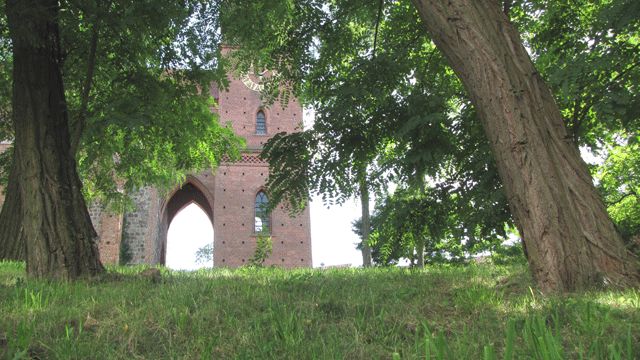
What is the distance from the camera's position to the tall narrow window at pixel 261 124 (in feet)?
115

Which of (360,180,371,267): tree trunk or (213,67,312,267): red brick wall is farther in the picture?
(213,67,312,267): red brick wall

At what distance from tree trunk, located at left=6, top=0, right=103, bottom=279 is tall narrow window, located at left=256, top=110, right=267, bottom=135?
2816cm

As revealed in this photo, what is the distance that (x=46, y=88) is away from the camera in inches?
257

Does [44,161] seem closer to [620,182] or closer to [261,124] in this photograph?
[620,182]

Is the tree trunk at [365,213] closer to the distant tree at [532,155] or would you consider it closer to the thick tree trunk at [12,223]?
the distant tree at [532,155]

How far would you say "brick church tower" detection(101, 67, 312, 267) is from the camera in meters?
31.1

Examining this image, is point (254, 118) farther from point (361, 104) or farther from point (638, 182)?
point (361, 104)

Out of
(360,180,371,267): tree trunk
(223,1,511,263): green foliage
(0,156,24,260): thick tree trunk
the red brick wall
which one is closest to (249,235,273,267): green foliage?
(360,180,371,267): tree trunk

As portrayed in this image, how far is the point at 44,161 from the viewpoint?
6.22m

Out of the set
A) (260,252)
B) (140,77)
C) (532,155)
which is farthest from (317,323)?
(260,252)

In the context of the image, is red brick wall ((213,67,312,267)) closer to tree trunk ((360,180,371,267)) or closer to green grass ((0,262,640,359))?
tree trunk ((360,180,371,267))

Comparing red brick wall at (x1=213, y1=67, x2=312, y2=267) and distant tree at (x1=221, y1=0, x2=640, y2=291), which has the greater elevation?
red brick wall at (x1=213, y1=67, x2=312, y2=267)

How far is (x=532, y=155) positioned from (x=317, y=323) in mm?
2195

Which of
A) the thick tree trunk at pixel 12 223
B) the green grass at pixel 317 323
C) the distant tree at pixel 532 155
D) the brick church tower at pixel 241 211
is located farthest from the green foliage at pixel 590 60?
the brick church tower at pixel 241 211
